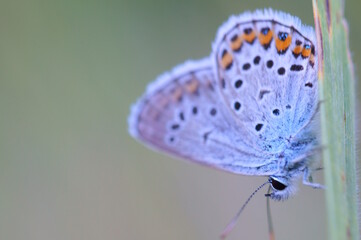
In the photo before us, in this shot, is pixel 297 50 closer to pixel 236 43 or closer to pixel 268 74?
pixel 268 74

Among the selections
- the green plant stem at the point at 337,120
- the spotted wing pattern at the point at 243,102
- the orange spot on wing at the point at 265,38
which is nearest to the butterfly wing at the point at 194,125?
the spotted wing pattern at the point at 243,102

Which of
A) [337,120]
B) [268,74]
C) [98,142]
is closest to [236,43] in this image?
[268,74]

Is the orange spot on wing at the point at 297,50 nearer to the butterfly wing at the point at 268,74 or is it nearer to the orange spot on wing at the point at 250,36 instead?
the butterfly wing at the point at 268,74

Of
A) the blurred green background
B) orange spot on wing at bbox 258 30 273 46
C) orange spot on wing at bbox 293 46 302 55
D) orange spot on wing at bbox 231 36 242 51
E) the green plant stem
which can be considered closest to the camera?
the green plant stem

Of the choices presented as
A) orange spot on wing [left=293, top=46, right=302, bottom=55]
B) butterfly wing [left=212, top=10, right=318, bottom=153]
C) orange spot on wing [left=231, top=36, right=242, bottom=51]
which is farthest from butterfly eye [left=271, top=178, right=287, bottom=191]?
orange spot on wing [left=231, top=36, right=242, bottom=51]

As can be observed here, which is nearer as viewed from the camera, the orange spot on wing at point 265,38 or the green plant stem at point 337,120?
the green plant stem at point 337,120

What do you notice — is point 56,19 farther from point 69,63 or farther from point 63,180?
point 63,180

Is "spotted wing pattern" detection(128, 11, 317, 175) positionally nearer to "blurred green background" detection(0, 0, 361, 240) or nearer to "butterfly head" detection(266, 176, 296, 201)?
"butterfly head" detection(266, 176, 296, 201)
